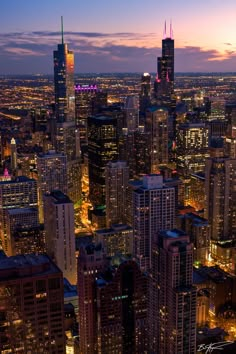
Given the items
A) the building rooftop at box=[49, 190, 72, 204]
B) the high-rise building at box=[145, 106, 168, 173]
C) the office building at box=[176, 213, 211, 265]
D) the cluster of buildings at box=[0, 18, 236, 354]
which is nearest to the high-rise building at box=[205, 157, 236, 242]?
the cluster of buildings at box=[0, 18, 236, 354]

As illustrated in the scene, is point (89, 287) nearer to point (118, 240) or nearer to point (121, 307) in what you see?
point (121, 307)

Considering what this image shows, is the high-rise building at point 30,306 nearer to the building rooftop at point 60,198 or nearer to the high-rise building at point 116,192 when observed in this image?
the building rooftop at point 60,198

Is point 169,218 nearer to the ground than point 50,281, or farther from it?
nearer to the ground

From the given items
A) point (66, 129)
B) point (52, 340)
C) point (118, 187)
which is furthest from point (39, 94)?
point (52, 340)

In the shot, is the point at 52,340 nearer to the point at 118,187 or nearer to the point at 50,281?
the point at 50,281

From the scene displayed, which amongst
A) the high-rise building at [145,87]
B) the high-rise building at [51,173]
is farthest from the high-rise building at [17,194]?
the high-rise building at [145,87]

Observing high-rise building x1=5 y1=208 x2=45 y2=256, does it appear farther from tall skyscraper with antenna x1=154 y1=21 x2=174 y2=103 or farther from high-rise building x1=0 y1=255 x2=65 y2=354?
tall skyscraper with antenna x1=154 y1=21 x2=174 y2=103
